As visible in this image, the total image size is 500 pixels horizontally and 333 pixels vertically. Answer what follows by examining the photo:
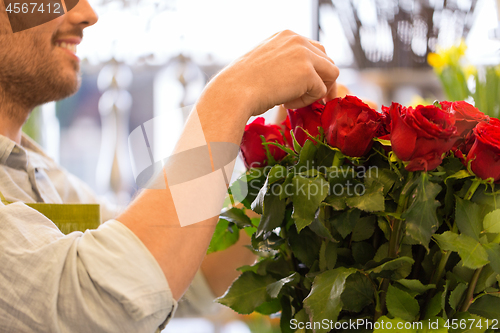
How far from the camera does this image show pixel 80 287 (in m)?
0.35

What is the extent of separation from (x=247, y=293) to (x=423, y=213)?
7.9 inches

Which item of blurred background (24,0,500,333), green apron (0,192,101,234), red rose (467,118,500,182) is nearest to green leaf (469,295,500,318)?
red rose (467,118,500,182)

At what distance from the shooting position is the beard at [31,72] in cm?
60

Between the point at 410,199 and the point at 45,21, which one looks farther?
the point at 45,21

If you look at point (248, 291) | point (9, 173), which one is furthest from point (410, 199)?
point (9, 173)

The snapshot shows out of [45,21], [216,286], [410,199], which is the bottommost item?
[216,286]

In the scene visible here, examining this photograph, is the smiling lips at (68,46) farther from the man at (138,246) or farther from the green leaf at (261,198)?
the green leaf at (261,198)

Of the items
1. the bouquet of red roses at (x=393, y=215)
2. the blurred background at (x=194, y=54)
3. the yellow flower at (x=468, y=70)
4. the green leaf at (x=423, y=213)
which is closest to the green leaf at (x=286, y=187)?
the bouquet of red roses at (x=393, y=215)

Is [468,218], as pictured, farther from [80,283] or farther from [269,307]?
[80,283]

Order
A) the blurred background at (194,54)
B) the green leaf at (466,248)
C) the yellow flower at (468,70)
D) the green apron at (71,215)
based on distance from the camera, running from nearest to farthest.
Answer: the green leaf at (466,248), the green apron at (71,215), the yellow flower at (468,70), the blurred background at (194,54)

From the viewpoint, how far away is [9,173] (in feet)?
2.03

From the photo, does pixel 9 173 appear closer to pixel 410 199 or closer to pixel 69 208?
pixel 69 208

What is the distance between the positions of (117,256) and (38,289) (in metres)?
0.07

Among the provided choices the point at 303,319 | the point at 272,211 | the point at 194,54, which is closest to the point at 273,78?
the point at 272,211
